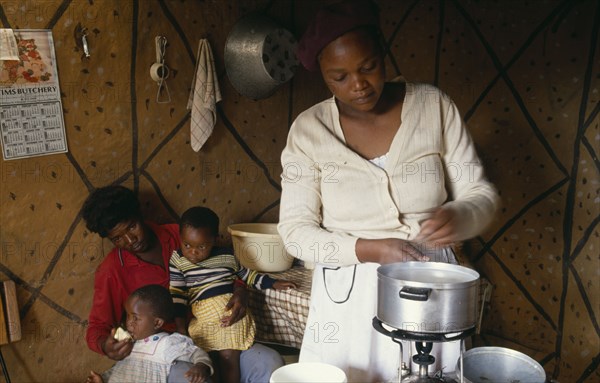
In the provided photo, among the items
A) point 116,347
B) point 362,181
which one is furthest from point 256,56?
point 362,181

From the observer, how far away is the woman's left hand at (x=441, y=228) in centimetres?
130

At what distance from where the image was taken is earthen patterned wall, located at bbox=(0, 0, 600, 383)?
241 centimetres

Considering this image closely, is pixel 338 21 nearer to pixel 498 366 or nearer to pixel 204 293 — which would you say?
pixel 498 366

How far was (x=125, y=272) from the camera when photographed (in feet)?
8.34

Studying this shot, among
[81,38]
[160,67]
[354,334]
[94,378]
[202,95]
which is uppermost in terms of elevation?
[81,38]

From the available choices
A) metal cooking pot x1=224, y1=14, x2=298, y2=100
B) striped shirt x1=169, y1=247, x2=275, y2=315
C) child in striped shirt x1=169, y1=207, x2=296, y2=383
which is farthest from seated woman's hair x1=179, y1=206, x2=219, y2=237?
metal cooking pot x1=224, y1=14, x2=298, y2=100

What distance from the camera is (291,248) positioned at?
1.56 metres

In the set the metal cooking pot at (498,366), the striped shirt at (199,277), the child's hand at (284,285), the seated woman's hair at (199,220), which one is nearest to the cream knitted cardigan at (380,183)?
the metal cooking pot at (498,366)

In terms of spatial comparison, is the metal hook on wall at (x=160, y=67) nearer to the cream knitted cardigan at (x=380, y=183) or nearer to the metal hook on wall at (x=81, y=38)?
the metal hook on wall at (x=81, y=38)

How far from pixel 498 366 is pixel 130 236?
68.2 inches

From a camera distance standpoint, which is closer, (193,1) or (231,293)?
(231,293)

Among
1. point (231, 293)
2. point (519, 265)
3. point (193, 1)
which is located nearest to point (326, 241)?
point (231, 293)

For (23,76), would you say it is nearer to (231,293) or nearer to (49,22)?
(49,22)

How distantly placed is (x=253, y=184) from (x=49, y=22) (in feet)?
4.68
